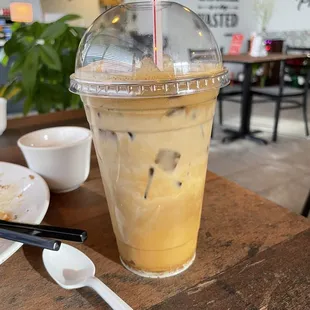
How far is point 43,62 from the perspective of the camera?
111 cm

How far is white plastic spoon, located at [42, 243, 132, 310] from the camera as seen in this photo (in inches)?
14.1

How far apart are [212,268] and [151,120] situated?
0.21m

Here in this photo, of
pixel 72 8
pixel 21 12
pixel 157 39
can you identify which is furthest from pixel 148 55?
pixel 72 8

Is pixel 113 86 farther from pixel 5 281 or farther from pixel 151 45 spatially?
pixel 5 281

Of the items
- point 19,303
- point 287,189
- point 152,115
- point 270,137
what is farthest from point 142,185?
point 270,137

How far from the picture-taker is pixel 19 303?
373 mm

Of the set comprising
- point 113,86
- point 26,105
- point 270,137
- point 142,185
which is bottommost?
point 270,137

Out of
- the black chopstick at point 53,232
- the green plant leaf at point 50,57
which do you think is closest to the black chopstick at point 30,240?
the black chopstick at point 53,232

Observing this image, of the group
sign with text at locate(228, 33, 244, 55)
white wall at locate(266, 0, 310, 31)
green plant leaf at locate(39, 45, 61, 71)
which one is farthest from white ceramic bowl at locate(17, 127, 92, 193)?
white wall at locate(266, 0, 310, 31)

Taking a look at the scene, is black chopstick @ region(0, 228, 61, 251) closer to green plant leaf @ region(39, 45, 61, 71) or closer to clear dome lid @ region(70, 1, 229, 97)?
clear dome lid @ region(70, 1, 229, 97)

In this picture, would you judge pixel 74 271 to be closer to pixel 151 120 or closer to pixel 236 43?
pixel 151 120

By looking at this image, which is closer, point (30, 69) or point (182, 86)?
point (182, 86)

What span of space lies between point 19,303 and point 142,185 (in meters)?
0.19

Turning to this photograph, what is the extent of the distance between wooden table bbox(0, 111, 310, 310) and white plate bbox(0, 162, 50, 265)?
42mm
